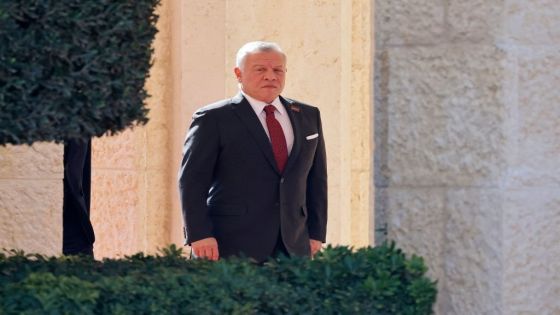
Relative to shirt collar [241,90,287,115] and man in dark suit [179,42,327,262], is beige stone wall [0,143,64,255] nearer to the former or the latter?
man in dark suit [179,42,327,262]

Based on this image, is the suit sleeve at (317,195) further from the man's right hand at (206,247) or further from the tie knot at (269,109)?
the man's right hand at (206,247)

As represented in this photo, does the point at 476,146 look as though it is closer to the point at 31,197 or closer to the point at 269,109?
the point at 269,109

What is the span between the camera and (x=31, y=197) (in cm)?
668

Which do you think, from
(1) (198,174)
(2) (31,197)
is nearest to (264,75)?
(1) (198,174)

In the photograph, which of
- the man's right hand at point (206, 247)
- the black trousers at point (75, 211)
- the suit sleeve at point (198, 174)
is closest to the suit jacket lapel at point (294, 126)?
the suit sleeve at point (198, 174)

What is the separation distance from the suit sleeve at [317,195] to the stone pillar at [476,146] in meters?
2.17

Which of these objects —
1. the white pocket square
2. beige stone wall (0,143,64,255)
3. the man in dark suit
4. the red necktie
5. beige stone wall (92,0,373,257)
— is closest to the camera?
beige stone wall (0,143,64,255)

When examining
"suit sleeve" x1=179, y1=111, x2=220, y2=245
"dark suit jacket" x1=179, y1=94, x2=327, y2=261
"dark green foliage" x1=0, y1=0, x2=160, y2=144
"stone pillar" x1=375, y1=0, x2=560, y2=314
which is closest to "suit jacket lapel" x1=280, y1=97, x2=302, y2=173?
"dark suit jacket" x1=179, y1=94, x2=327, y2=261

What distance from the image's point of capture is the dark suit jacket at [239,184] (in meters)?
6.76

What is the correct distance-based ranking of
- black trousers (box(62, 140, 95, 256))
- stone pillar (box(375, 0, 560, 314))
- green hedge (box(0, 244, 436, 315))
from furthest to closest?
black trousers (box(62, 140, 95, 256))
stone pillar (box(375, 0, 560, 314))
green hedge (box(0, 244, 436, 315))

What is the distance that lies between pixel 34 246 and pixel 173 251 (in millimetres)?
2046

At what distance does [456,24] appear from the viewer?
16.1ft

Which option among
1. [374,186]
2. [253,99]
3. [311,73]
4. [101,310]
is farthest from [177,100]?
[101,310]

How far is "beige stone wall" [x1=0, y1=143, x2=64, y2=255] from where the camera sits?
661 centimetres
